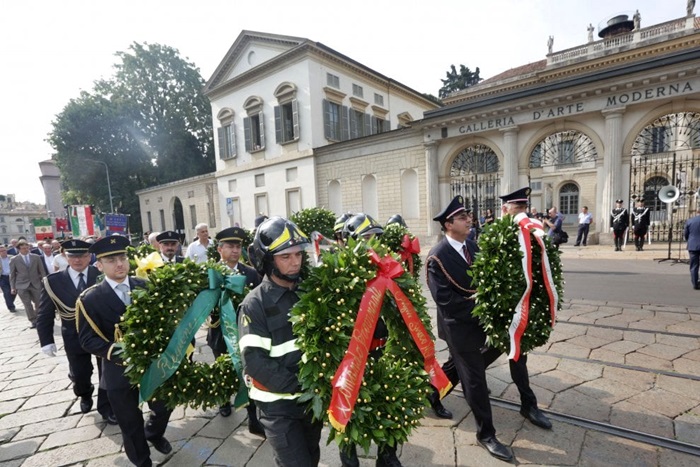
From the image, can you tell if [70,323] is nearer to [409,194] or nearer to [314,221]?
[314,221]

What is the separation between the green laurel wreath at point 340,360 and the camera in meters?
1.92

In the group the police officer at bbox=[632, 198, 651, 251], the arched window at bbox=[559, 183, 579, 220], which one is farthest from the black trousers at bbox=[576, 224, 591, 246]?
the arched window at bbox=[559, 183, 579, 220]

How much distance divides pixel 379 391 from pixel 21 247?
1055 centimetres

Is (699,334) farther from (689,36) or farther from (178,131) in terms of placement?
(178,131)

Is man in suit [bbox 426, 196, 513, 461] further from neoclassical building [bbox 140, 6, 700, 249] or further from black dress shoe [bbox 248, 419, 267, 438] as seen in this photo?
neoclassical building [bbox 140, 6, 700, 249]

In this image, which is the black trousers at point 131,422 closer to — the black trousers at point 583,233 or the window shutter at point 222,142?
the black trousers at point 583,233

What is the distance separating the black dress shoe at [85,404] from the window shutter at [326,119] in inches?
820

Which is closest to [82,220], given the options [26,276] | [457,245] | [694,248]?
[26,276]

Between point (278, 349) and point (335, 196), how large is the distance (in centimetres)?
1995

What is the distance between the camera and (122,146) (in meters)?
36.6

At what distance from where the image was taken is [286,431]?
6.88ft

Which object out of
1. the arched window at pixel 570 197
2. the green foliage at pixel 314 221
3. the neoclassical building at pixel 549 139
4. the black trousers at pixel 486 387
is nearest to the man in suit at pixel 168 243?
the green foliage at pixel 314 221

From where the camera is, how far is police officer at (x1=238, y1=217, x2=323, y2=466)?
207cm

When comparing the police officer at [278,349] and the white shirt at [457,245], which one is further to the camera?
the white shirt at [457,245]
